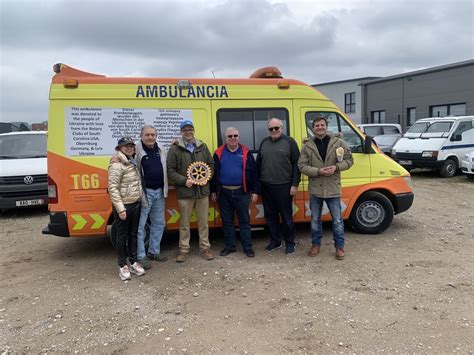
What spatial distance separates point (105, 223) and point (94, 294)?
3.43ft

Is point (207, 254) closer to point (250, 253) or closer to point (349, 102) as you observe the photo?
point (250, 253)

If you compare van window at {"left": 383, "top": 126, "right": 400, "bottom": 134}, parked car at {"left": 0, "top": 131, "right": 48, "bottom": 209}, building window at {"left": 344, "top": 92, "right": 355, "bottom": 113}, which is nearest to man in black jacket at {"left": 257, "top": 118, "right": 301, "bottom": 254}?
parked car at {"left": 0, "top": 131, "right": 48, "bottom": 209}

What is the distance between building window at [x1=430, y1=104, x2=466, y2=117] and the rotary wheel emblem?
24865 millimetres

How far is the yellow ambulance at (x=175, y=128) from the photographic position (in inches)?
191

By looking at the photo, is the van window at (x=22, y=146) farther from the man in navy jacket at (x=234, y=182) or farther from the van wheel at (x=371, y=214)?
the van wheel at (x=371, y=214)

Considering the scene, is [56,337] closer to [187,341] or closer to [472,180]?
[187,341]

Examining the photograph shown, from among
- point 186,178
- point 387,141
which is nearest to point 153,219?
point 186,178

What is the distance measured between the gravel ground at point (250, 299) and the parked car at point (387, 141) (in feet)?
31.0

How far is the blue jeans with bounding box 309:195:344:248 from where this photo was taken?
5.04 metres

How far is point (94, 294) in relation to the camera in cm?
425

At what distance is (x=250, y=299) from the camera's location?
4027 millimetres

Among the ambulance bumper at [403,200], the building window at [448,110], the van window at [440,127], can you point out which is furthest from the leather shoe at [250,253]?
the building window at [448,110]

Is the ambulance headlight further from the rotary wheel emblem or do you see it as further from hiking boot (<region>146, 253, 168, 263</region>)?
hiking boot (<region>146, 253, 168, 263</region>)

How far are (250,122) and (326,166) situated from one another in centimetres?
124
